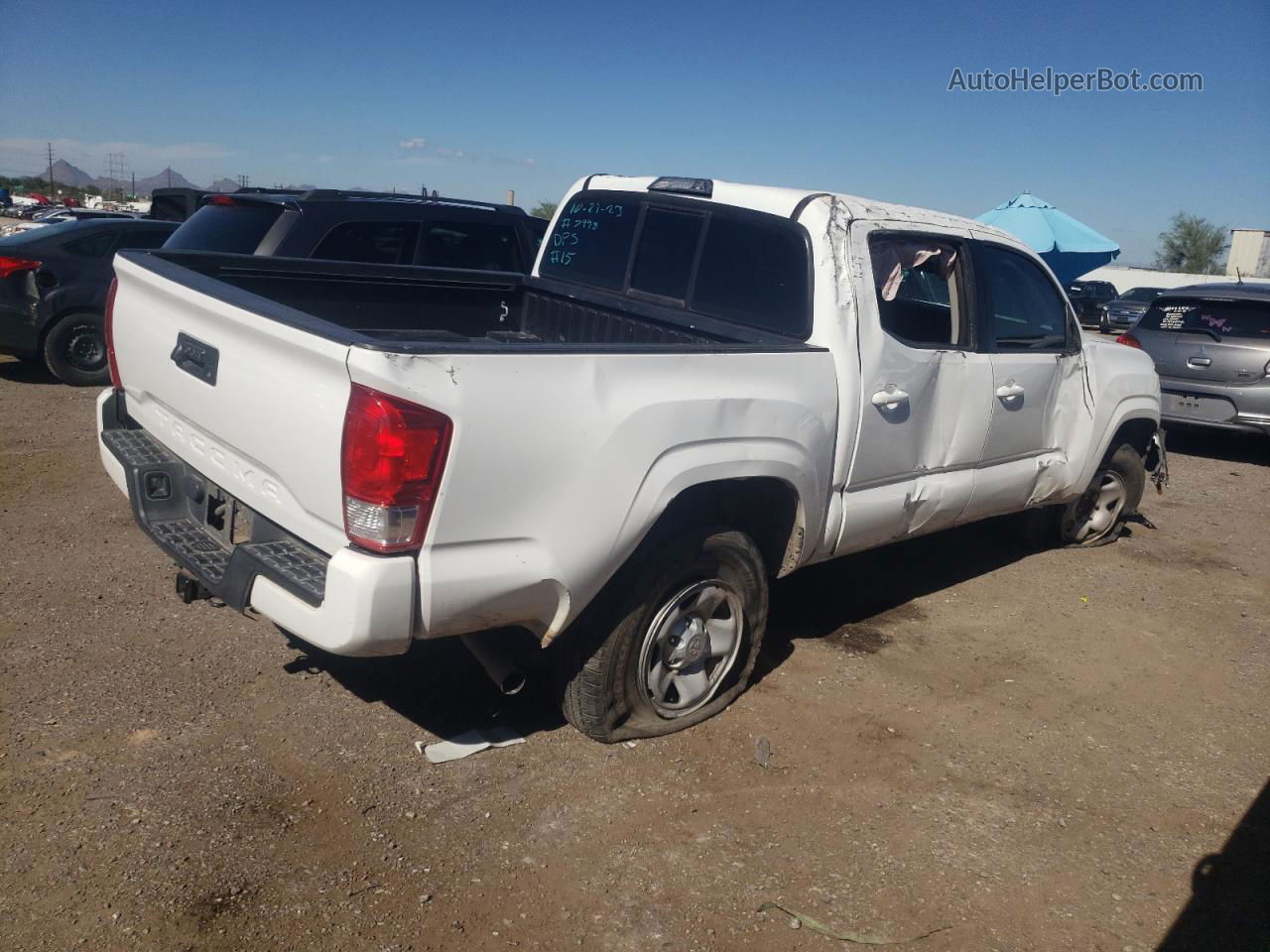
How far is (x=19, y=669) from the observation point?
3910 mm

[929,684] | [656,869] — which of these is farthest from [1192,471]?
[656,869]

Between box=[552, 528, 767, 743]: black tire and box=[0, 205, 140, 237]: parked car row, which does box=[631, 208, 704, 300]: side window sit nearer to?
box=[552, 528, 767, 743]: black tire

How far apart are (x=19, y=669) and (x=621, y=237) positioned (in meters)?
3.05

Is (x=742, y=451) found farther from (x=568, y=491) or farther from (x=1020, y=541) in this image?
(x=1020, y=541)

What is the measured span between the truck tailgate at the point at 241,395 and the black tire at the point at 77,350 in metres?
6.23

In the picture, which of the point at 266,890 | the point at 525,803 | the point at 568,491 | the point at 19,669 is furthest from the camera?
the point at 19,669

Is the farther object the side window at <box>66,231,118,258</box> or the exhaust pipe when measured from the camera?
the side window at <box>66,231,118,258</box>

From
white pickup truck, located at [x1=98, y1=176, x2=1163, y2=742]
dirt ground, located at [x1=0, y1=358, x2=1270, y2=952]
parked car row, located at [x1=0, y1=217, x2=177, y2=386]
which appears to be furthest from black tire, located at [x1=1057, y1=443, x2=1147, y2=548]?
parked car row, located at [x1=0, y1=217, x2=177, y2=386]

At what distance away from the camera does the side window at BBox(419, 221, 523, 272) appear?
24.1 ft

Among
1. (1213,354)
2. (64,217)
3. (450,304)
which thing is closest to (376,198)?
→ (450,304)

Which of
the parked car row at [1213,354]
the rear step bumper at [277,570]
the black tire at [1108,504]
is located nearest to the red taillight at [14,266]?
the rear step bumper at [277,570]

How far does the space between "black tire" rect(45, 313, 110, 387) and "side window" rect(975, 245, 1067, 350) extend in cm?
775

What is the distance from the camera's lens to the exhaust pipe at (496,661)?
3.32 metres

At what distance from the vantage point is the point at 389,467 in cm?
267
